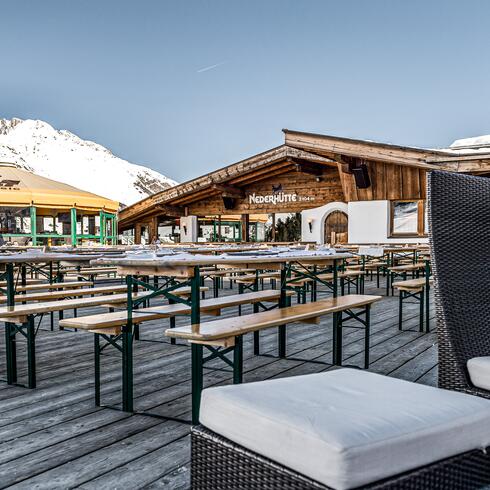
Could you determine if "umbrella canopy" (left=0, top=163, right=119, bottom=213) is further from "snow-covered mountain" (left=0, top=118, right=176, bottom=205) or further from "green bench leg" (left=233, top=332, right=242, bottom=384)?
"snow-covered mountain" (left=0, top=118, right=176, bottom=205)

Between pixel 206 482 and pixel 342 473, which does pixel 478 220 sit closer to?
pixel 342 473

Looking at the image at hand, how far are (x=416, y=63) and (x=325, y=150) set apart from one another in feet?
43.1

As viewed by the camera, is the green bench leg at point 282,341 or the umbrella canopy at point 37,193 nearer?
the green bench leg at point 282,341

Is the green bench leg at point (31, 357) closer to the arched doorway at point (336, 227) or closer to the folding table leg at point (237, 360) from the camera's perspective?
the folding table leg at point (237, 360)

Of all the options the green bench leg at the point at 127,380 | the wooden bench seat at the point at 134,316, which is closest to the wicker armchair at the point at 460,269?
the green bench leg at the point at 127,380

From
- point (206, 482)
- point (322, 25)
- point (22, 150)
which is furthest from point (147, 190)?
point (206, 482)

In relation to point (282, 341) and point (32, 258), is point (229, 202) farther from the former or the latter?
point (32, 258)

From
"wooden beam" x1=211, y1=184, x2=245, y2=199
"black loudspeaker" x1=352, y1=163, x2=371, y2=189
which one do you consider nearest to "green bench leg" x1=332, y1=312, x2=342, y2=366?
"black loudspeaker" x1=352, y1=163, x2=371, y2=189

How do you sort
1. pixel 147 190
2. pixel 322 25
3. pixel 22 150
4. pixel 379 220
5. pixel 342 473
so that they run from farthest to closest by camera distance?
pixel 22 150, pixel 147 190, pixel 322 25, pixel 379 220, pixel 342 473

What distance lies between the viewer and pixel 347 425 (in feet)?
3.90

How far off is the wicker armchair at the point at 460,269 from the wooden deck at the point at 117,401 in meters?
1.02

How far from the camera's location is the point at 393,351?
4113 mm

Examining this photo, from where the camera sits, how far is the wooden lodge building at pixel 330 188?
36.2 ft

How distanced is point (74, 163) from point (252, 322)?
5161 cm
